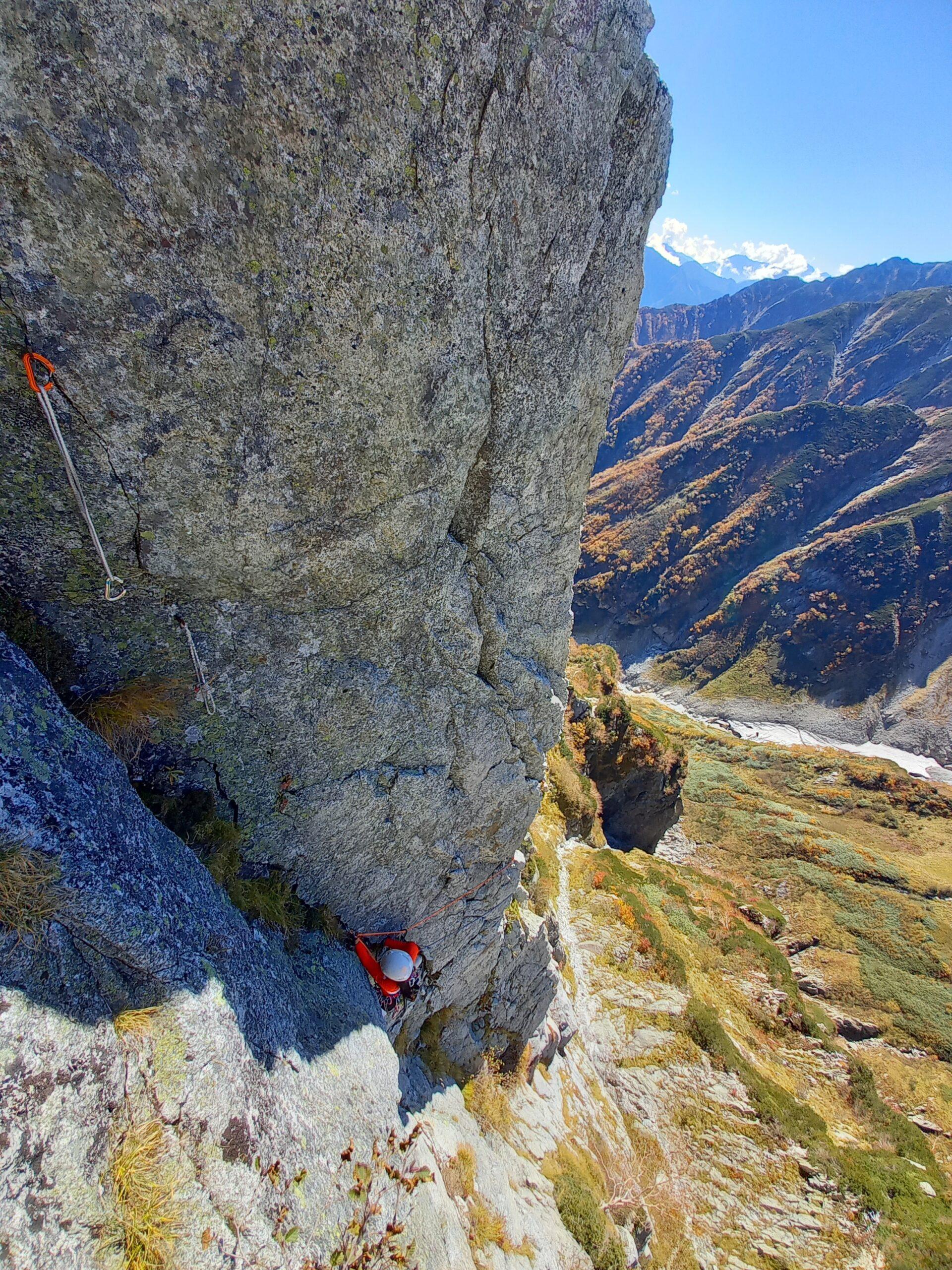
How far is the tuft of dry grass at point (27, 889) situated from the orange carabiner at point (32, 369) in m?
3.96

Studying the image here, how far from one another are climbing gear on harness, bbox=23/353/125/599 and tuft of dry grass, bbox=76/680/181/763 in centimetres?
116

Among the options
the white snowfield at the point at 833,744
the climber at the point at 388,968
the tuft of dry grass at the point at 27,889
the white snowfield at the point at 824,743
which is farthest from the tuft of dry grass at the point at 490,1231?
the white snowfield at the point at 833,744

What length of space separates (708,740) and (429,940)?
93.6 meters

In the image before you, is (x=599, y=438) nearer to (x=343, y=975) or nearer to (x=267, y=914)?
(x=267, y=914)

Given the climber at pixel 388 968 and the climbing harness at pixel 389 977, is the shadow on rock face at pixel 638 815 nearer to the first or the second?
the climbing harness at pixel 389 977

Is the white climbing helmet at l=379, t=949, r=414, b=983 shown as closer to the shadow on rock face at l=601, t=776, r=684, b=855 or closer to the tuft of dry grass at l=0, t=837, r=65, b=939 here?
the tuft of dry grass at l=0, t=837, r=65, b=939

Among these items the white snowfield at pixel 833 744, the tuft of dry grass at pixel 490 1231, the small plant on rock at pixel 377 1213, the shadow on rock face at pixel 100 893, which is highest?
the shadow on rock face at pixel 100 893

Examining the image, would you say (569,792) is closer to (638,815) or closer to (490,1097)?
(490,1097)

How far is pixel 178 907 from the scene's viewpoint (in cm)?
573

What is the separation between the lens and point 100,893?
15.9 ft

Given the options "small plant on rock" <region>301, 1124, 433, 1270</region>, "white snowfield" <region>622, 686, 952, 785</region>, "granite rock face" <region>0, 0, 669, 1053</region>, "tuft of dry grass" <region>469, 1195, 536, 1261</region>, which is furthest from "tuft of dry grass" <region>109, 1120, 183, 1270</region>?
"white snowfield" <region>622, 686, 952, 785</region>

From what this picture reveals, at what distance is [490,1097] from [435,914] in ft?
18.4

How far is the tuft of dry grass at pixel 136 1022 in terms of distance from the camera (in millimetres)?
4816

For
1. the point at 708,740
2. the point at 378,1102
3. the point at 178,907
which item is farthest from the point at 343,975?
the point at 708,740
